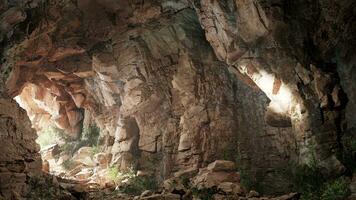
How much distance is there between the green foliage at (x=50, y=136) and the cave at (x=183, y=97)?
105 centimetres

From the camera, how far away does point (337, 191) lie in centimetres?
→ 940

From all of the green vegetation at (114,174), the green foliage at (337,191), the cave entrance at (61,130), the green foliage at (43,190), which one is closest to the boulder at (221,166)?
the green foliage at (337,191)

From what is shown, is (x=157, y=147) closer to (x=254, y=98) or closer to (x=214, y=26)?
(x=254, y=98)

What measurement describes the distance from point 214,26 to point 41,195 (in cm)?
964

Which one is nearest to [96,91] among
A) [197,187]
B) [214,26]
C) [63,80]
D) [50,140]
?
[63,80]

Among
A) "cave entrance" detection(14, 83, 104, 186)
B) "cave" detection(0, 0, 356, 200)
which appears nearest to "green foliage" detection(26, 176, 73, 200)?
"cave" detection(0, 0, 356, 200)

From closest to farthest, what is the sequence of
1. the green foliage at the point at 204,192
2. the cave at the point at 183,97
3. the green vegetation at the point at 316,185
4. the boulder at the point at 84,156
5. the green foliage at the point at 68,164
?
the green vegetation at the point at 316,185 → the cave at the point at 183,97 → the green foliage at the point at 204,192 → the boulder at the point at 84,156 → the green foliage at the point at 68,164

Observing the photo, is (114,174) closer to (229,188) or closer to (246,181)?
(246,181)

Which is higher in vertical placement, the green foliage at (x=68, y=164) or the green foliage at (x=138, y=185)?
the green foliage at (x=68, y=164)

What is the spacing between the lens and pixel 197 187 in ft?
39.4

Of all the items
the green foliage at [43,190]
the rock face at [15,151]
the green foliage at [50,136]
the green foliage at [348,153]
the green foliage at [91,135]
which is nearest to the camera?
the green foliage at [348,153]

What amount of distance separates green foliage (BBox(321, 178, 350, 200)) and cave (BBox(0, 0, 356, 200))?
0.05 m

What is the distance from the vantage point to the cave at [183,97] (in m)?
11.3

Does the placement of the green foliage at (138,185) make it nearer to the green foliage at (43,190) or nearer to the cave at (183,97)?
the cave at (183,97)
